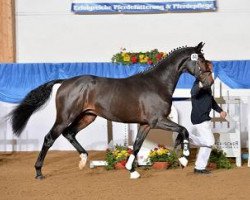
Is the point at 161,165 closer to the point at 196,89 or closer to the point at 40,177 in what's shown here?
the point at 196,89

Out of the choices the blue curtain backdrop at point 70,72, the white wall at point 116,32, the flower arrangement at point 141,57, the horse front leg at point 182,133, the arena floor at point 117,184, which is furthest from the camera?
the white wall at point 116,32

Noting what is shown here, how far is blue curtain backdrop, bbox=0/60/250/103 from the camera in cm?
1378

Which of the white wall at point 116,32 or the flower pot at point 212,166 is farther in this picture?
the white wall at point 116,32

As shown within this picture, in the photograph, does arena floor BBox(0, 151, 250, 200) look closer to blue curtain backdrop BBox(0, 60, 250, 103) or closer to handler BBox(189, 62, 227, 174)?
handler BBox(189, 62, 227, 174)

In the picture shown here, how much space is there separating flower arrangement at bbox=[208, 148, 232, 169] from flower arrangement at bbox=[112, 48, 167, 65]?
3855 mm

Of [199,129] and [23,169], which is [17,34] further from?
[199,129]

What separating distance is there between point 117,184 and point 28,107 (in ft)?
7.59

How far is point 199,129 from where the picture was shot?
8.50 metres

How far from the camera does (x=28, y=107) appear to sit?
348 inches

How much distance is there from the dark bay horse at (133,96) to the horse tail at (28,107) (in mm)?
449

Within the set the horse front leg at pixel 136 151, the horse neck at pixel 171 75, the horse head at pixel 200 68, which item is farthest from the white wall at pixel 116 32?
the horse front leg at pixel 136 151

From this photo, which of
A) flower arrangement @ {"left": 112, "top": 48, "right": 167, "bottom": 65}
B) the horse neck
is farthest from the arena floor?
flower arrangement @ {"left": 112, "top": 48, "right": 167, "bottom": 65}

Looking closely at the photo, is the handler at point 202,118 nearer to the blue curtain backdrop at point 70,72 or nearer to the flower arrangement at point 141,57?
the flower arrangement at point 141,57

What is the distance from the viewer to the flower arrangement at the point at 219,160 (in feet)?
30.5
